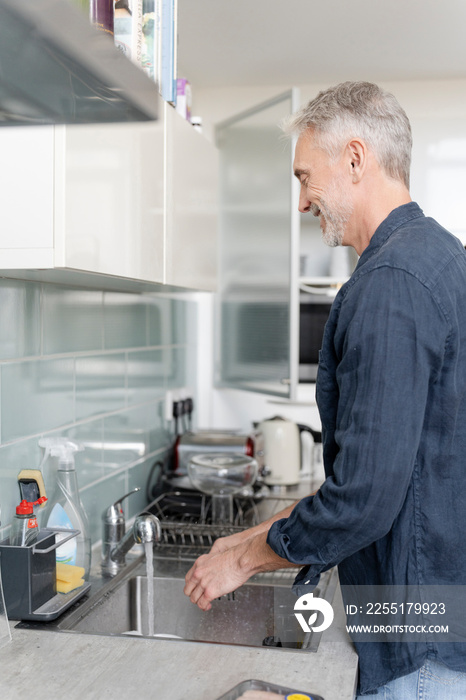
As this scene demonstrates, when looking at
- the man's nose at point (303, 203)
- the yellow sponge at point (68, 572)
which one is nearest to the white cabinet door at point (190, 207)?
the man's nose at point (303, 203)

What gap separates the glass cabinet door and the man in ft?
4.10

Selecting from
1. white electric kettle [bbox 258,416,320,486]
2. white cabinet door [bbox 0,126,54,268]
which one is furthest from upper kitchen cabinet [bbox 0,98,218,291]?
white electric kettle [bbox 258,416,320,486]

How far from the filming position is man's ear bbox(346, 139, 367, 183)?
106 centimetres

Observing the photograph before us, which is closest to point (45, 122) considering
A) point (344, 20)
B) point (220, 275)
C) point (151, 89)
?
point (151, 89)

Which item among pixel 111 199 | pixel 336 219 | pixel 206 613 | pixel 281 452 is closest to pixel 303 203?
pixel 336 219

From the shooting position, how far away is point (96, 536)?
1726 millimetres

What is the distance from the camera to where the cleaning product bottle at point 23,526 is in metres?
1.24

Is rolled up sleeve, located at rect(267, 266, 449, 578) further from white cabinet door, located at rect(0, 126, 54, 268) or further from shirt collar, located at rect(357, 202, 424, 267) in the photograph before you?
white cabinet door, located at rect(0, 126, 54, 268)

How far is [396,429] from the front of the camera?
2.90ft

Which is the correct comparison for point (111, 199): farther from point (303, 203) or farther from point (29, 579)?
point (29, 579)

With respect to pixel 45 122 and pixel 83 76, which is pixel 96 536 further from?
pixel 83 76

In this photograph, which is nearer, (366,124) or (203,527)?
(366,124)

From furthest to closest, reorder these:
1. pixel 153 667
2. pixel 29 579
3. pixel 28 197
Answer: pixel 29 579 < pixel 153 667 < pixel 28 197

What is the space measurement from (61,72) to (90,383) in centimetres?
102
